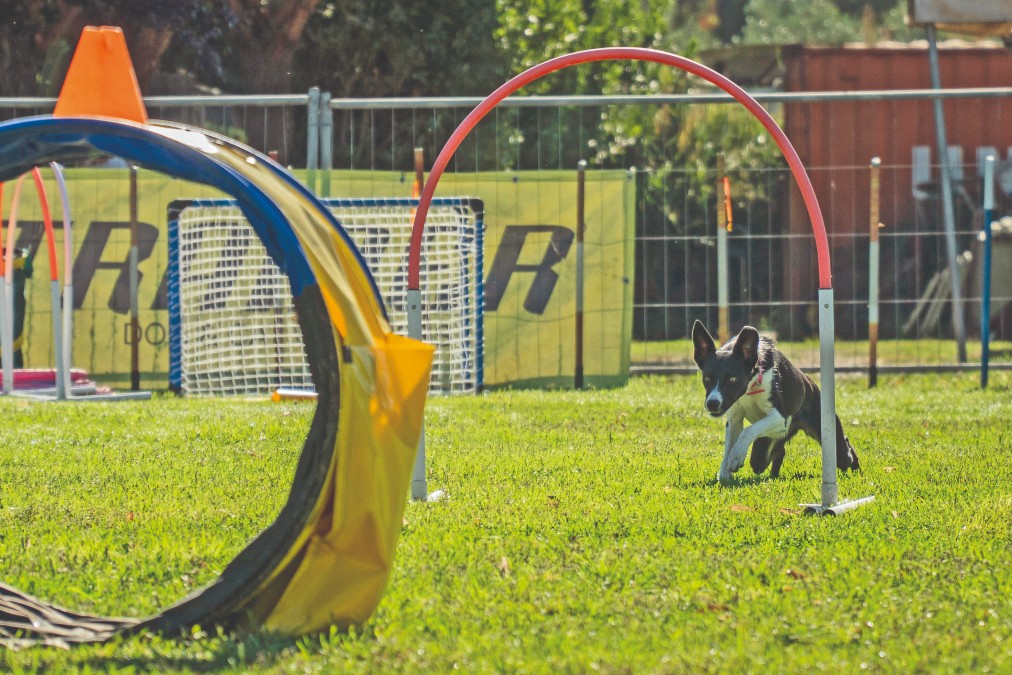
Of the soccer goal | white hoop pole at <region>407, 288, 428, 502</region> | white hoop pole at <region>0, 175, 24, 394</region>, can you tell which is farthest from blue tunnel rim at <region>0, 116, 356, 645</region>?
the soccer goal

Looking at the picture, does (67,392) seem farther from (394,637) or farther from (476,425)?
(394,637)

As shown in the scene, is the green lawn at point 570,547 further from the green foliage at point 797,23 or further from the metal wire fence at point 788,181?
the green foliage at point 797,23

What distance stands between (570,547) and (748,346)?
6.62 feet

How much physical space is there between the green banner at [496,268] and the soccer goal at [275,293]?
421 mm

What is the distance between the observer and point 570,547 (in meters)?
5.60

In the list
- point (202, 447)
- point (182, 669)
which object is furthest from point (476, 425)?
point (182, 669)

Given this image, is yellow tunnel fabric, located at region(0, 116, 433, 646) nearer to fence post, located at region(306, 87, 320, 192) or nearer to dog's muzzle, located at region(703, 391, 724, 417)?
dog's muzzle, located at region(703, 391, 724, 417)

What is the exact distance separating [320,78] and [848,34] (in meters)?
24.4

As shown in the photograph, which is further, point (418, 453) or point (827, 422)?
point (418, 453)

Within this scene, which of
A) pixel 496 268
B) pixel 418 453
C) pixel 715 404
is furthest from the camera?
pixel 496 268

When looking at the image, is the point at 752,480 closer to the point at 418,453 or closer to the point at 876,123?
the point at 418,453

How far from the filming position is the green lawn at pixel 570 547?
4160 millimetres

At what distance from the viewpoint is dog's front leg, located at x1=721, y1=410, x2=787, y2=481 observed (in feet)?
23.4

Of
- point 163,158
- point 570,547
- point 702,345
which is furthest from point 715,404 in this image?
point 163,158
